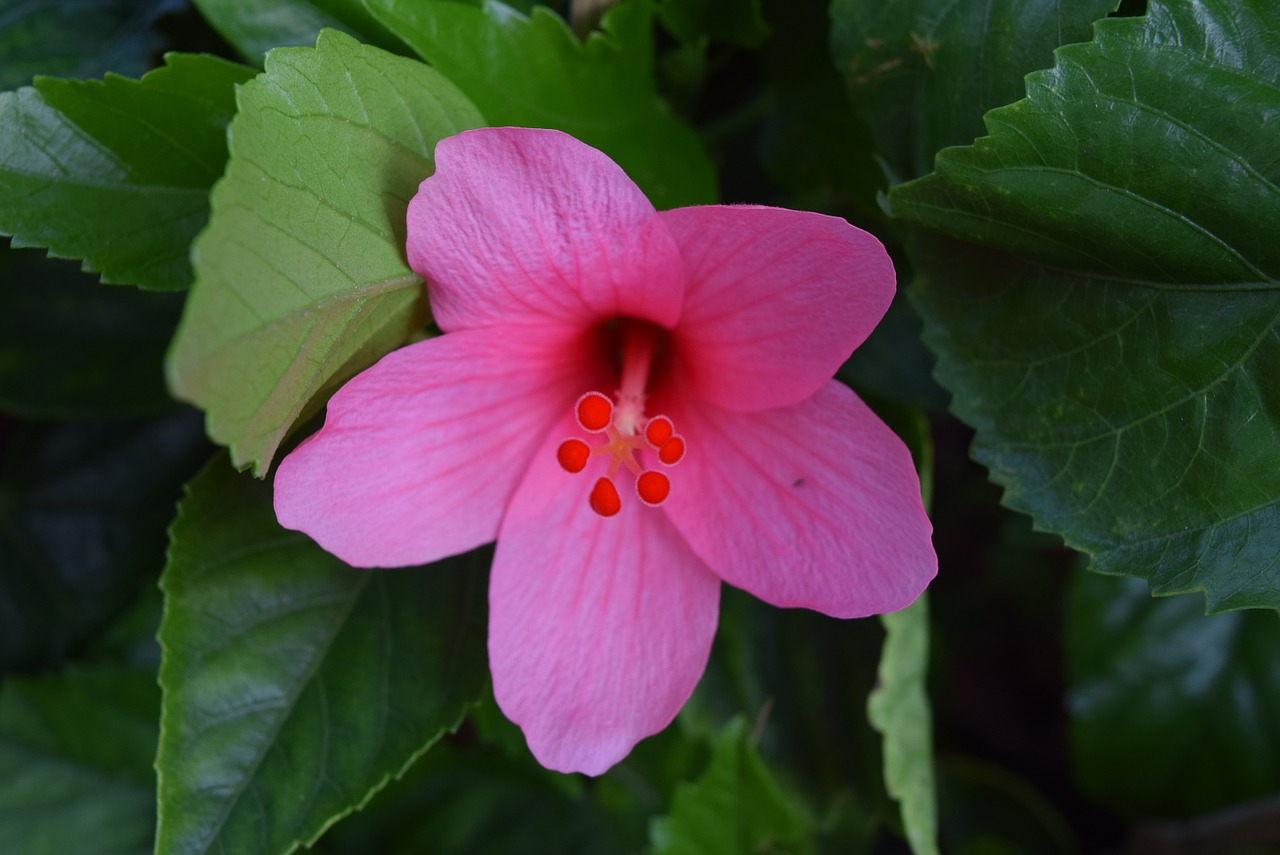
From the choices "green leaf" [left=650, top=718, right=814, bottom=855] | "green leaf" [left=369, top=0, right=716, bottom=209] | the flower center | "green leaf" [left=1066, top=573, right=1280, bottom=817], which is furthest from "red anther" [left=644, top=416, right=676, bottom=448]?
"green leaf" [left=1066, top=573, right=1280, bottom=817]

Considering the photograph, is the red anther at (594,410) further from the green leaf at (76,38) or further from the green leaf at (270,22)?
the green leaf at (76,38)

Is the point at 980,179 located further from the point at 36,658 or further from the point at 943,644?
the point at 36,658

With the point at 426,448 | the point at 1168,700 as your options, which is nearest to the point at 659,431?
the point at 426,448

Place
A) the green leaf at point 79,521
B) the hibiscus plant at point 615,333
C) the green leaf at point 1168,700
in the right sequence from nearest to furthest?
the hibiscus plant at point 615,333 < the green leaf at point 79,521 < the green leaf at point 1168,700

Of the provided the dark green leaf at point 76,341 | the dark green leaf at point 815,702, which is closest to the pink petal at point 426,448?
the dark green leaf at point 815,702

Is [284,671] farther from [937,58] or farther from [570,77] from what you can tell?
[937,58]

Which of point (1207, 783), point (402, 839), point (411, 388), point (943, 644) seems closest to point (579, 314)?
point (411, 388)

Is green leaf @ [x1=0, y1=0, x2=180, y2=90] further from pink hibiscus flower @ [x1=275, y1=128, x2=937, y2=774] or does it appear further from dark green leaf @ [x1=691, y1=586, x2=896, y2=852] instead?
dark green leaf @ [x1=691, y1=586, x2=896, y2=852]
